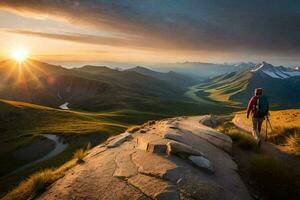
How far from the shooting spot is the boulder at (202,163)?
486 inches

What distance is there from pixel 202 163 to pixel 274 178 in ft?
10.3

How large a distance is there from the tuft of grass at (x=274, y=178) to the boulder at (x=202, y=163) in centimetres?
215

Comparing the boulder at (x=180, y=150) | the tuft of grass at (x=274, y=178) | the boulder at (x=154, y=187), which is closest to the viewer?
the boulder at (x=154, y=187)

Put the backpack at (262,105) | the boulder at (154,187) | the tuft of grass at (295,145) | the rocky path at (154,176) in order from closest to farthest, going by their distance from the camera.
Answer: the boulder at (154,187), the rocky path at (154,176), the tuft of grass at (295,145), the backpack at (262,105)

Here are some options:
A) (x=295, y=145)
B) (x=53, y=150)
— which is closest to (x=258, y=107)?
(x=295, y=145)

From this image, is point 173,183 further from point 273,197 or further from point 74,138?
point 74,138

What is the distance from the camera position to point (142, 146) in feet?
52.2

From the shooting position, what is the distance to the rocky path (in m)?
10.3

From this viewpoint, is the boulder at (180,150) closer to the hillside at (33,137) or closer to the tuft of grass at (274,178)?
the tuft of grass at (274,178)

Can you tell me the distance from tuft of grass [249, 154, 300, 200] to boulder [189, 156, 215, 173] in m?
2.15

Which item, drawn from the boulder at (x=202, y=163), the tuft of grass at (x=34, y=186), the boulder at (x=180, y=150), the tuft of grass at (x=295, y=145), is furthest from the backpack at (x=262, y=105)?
the tuft of grass at (x=34, y=186)

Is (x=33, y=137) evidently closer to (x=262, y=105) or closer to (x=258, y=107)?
(x=258, y=107)

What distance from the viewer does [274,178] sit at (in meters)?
12.2

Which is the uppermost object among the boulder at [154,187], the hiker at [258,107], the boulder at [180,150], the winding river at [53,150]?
the hiker at [258,107]
